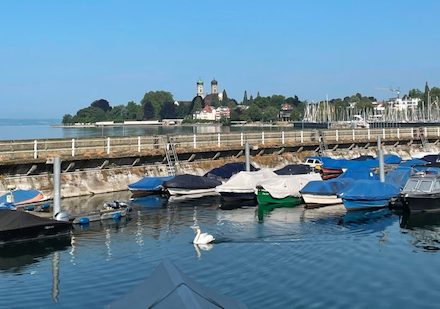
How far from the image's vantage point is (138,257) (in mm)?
26516

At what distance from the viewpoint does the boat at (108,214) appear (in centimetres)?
3400

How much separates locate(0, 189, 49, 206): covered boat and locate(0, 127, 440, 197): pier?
2.50 m

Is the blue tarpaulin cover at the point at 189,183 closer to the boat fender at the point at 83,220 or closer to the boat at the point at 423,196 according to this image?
the boat fender at the point at 83,220

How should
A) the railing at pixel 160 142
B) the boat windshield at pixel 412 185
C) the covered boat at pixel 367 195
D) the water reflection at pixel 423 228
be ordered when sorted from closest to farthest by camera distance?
the water reflection at pixel 423 228 → the boat windshield at pixel 412 185 → the covered boat at pixel 367 195 → the railing at pixel 160 142

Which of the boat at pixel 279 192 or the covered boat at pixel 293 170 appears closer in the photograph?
the boat at pixel 279 192

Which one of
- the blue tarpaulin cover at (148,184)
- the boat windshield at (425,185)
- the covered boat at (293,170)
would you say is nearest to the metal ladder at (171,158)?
the blue tarpaulin cover at (148,184)

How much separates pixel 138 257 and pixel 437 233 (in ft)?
55.0

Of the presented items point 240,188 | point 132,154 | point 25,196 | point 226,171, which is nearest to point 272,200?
point 240,188

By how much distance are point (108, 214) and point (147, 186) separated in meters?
10.5

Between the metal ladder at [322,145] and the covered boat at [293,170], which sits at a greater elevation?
the metal ladder at [322,145]

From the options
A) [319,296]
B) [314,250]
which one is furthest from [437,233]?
[319,296]

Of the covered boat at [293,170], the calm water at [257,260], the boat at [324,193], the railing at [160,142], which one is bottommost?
the calm water at [257,260]

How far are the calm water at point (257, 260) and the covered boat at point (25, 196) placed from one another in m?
6.93

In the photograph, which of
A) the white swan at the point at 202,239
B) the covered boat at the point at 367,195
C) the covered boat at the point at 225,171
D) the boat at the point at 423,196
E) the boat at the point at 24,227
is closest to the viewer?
the white swan at the point at 202,239
